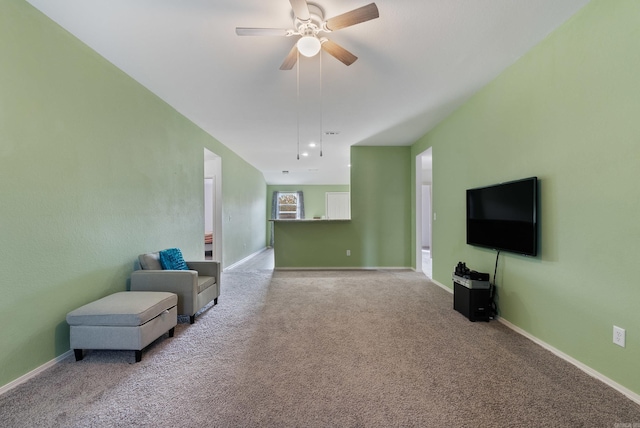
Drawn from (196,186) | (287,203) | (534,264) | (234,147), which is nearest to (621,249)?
(534,264)

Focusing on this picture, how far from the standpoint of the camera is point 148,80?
109 inches

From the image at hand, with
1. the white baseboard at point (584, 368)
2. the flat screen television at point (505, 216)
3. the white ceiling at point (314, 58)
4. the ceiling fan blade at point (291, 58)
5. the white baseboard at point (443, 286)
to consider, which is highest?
the white ceiling at point (314, 58)

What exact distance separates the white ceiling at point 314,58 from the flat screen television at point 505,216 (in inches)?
46.4

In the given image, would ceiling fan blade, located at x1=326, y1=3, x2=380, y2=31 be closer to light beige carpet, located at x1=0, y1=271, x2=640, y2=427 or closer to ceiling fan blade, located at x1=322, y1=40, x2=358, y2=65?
ceiling fan blade, located at x1=322, y1=40, x2=358, y2=65

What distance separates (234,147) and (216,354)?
14.1 feet

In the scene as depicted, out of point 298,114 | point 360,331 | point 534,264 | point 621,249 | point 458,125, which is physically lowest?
point 360,331

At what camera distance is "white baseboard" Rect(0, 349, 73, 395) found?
66.1 inches

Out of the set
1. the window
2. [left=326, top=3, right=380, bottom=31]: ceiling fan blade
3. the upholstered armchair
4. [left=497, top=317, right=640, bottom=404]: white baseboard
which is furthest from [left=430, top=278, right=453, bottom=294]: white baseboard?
the window

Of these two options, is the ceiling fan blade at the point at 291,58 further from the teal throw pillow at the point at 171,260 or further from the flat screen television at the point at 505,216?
the teal throw pillow at the point at 171,260

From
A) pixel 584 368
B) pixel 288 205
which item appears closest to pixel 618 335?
pixel 584 368

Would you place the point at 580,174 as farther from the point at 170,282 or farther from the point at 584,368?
the point at 170,282

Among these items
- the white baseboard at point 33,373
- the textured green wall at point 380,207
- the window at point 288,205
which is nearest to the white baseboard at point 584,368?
the textured green wall at point 380,207

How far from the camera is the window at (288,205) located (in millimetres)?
10102

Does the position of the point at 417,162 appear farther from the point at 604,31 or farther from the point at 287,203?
the point at 287,203
